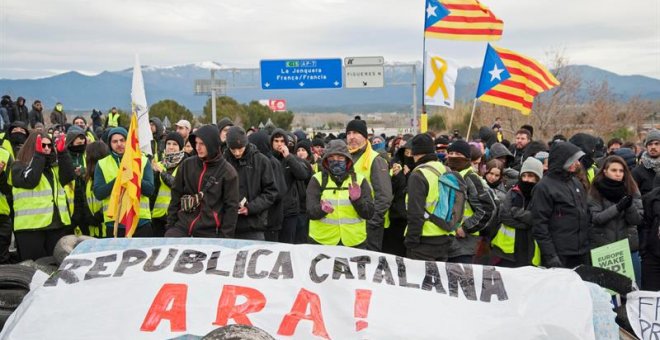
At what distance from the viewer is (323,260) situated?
4887mm

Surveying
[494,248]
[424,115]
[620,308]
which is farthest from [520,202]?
[424,115]

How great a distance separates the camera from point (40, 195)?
7254 millimetres

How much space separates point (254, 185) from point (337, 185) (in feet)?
3.18

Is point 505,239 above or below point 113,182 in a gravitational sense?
below

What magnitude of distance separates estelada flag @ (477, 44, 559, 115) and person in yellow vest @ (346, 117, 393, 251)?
6.55 metres

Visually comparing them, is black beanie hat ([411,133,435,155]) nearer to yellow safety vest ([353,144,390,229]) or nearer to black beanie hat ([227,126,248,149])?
yellow safety vest ([353,144,390,229])

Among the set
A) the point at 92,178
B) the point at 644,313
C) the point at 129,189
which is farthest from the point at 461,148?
the point at 92,178

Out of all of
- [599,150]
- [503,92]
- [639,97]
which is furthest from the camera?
[639,97]

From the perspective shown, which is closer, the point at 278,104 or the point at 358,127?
the point at 358,127

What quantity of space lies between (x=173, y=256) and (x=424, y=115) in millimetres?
12341

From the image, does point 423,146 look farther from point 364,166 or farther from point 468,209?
point 468,209

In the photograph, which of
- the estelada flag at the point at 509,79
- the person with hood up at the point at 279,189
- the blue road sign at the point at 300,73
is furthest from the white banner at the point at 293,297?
the blue road sign at the point at 300,73

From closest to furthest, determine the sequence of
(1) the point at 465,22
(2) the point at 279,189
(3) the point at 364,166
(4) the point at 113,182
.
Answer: (3) the point at 364,166 < (4) the point at 113,182 < (2) the point at 279,189 < (1) the point at 465,22

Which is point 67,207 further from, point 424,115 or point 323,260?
point 424,115
